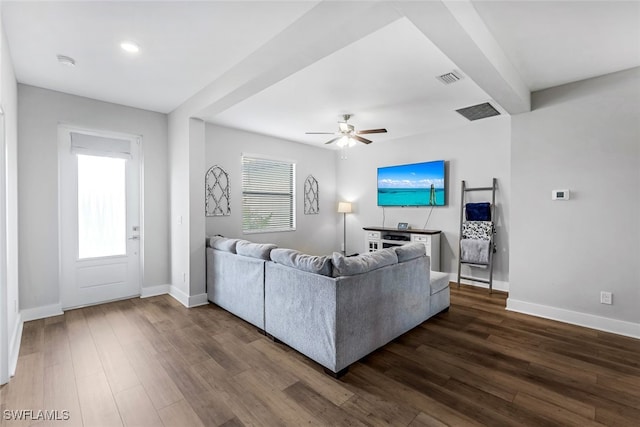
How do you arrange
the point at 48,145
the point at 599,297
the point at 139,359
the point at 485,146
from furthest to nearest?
the point at 485,146 < the point at 48,145 < the point at 599,297 < the point at 139,359

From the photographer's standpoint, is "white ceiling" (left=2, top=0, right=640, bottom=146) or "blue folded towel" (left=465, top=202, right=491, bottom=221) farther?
"blue folded towel" (left=465, top=202, right=491, bottom=221)

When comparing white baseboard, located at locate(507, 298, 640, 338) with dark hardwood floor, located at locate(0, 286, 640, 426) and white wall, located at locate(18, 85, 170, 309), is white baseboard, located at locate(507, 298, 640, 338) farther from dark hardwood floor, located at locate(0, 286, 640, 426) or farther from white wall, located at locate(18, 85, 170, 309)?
white wall, located at locate(18, 85, 170, 309)

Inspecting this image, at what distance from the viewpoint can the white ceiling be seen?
2.00m

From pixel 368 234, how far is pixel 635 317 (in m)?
3.65

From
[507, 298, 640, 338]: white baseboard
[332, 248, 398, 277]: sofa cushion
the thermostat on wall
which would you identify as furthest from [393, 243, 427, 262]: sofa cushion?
the thermostat on wall

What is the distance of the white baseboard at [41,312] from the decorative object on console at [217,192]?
211cm

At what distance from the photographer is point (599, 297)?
307cm

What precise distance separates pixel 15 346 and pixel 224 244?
6.58 ft

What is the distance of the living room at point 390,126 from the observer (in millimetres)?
2402

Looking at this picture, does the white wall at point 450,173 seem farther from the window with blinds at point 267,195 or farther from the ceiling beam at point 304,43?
the ceiling beam at point 304,43

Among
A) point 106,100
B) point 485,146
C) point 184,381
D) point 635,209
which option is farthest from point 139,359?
point 485,146

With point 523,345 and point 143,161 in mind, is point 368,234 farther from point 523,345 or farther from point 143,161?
point 143,161

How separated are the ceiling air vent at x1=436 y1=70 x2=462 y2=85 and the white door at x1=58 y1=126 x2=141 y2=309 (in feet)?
13.2

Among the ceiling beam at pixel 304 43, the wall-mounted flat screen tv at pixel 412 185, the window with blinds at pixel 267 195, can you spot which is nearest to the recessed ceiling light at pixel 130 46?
the ceiling beam at pixel 304 43
